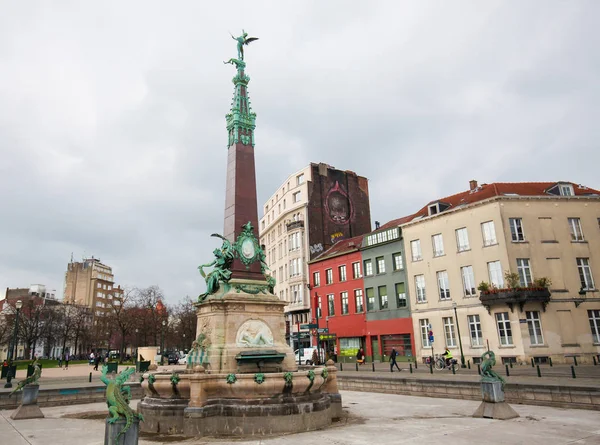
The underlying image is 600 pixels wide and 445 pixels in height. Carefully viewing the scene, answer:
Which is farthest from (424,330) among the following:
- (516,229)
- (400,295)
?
(516,229)

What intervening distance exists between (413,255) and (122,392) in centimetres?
3500

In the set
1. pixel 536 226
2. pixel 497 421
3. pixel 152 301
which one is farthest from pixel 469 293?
pixel 152 301

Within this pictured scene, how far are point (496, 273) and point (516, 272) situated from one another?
1.39 m

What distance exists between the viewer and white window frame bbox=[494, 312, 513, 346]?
31.1 meters

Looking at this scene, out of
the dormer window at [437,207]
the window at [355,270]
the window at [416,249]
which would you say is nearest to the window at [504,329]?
the window at [416,249]

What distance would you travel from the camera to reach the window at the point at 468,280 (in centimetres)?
3418

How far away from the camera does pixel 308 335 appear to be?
166ft

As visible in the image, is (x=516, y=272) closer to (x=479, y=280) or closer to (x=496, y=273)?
(x=496, y=273)

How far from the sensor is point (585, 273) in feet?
107

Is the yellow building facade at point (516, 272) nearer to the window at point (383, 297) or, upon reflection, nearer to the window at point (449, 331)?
the window at point (449, 331)

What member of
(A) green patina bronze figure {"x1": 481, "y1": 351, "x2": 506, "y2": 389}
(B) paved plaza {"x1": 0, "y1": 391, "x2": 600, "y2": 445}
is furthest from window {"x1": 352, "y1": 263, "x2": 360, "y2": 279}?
(A) green patina bronze figure {"x1": 481, "y1": 351, "x2": 506, "y2": 389}

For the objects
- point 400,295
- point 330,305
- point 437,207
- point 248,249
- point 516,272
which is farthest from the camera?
point 330,305

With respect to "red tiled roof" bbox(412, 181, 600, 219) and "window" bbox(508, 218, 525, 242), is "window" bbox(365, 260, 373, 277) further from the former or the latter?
"window" bbox(508, 218, 525, 242)

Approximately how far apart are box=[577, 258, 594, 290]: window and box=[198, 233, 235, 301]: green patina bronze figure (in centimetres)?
2922
